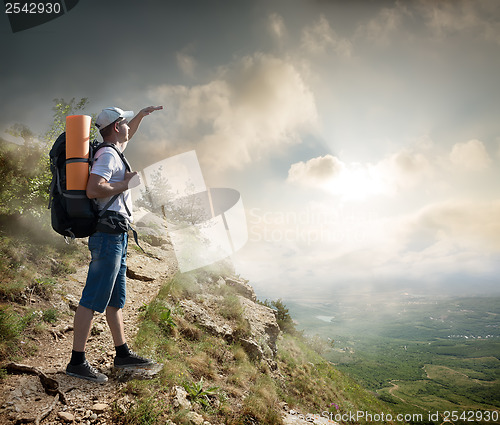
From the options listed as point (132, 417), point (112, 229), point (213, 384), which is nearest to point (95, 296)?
point (112, 229)

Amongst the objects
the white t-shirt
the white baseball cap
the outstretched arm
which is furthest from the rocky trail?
the outstretched arm

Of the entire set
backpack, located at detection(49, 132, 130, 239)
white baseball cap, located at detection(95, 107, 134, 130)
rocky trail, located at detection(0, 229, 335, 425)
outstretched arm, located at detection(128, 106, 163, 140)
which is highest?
outstretched arm, located at detection(128, 106, 163, 140)

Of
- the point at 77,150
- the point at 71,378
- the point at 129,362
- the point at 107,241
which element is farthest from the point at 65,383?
the point at 77,150

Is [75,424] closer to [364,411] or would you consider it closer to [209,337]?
[209,337]

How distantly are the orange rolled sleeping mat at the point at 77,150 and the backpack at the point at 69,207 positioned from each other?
5 cm

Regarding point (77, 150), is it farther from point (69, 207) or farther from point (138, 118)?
point (138, 118)

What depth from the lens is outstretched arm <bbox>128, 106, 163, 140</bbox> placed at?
462cm

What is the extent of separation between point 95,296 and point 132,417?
1.81 meters

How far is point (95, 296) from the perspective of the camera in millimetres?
3406

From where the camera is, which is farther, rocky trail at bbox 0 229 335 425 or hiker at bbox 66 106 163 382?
hiker at bbox 66 106 163 382

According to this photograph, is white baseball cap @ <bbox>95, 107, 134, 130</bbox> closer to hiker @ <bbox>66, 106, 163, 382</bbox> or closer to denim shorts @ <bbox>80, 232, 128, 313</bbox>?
hiker @ <bbox>66, 106, 163, 382</bbox>

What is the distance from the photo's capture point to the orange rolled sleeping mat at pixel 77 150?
330 centimetres

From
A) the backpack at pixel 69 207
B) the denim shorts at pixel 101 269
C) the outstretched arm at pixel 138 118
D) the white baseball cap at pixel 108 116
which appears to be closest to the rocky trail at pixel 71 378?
the denim shorts at pixel 101 269

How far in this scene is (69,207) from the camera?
3.22 metres
